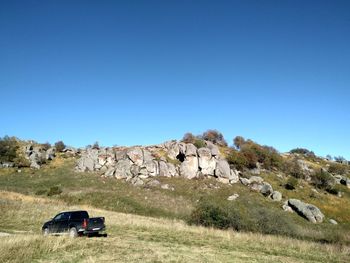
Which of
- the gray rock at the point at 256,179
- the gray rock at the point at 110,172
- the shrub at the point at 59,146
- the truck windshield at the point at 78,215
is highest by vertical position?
the shrub at the point at 59,146

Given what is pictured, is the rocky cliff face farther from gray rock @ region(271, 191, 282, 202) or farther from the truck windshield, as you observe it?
the truck windshield

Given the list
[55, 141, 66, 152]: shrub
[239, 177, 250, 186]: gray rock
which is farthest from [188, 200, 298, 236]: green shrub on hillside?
[55, 141, 66, 152]: shrub

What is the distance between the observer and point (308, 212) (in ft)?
200

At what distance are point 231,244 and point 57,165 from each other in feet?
245

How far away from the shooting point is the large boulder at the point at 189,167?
8032 cm

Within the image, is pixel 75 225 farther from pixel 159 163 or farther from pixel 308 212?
pixel 159 163

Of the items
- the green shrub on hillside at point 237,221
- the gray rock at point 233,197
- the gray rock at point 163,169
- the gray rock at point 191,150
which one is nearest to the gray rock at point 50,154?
Result: the gray rock at point 163,169

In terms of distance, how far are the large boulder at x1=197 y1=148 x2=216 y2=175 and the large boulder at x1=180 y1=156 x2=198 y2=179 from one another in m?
1.17

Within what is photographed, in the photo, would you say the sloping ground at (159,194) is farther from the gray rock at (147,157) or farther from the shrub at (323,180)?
the gray rock at (147,157)

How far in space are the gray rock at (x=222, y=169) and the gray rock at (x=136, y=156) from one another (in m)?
17.3

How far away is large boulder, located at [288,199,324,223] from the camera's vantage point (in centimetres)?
6005

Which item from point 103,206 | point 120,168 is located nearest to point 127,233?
point 103,206

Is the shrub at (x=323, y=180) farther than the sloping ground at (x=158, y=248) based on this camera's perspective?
Yes

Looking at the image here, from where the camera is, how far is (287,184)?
80188mm
